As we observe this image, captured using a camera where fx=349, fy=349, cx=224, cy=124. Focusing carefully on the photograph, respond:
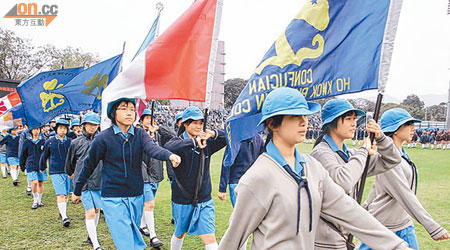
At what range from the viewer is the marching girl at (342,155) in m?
2.54

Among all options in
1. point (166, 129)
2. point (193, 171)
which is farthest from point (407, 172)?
point (166, 129)

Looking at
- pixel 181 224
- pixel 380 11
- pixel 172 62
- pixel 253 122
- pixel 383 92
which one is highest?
pixel 380 11

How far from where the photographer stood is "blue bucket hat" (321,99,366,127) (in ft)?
9.30

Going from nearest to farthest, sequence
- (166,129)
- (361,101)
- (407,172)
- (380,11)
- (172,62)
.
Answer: (380,11) < (407,172) < (172,62) < (166,129) < (361,101)

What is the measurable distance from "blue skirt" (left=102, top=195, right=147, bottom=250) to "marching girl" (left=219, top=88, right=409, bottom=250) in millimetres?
2139

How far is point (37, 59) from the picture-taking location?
3731cm

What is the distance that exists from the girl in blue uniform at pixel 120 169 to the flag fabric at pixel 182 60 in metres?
0.24

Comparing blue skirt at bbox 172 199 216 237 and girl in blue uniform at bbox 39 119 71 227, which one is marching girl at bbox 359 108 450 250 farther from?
girl in blue uniform at bbox 39 119 71 227

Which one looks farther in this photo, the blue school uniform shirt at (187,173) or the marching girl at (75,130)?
the marching girl at (75,130)

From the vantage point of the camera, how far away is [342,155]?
2.88 metres

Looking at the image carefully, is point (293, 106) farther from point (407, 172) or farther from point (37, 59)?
point (37, 59)

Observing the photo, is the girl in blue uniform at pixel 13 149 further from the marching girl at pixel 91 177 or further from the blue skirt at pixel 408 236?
the blue skirt at pixel 408 236

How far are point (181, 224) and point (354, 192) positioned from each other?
208 cm

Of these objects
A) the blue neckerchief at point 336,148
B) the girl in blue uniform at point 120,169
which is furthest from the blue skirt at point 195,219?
the blue neckerchief at point 336,148
